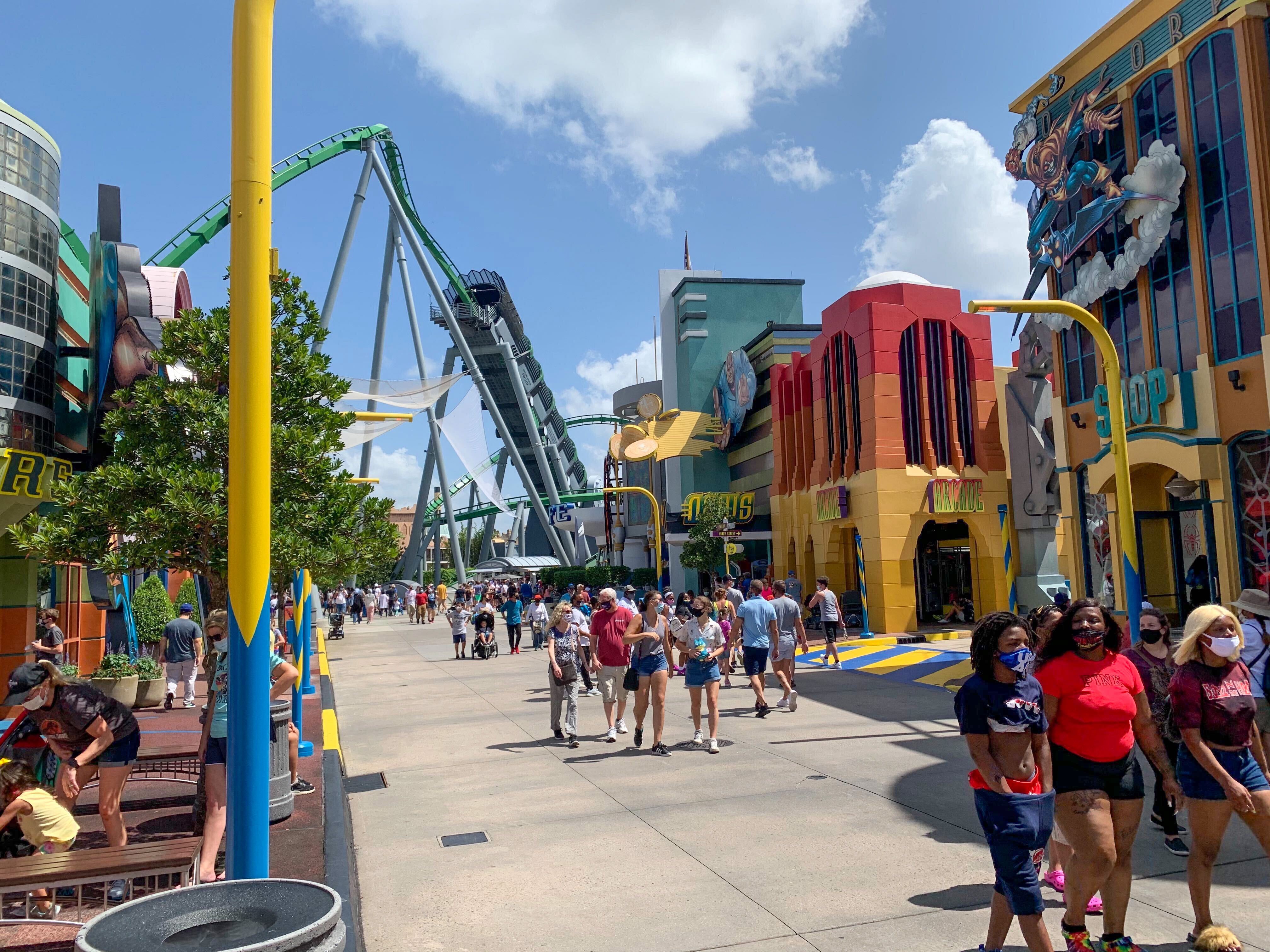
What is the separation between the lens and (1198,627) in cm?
483

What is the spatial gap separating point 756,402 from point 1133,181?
1047 inches

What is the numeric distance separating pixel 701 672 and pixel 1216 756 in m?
6.02

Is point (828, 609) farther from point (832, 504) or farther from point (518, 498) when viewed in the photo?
point (518, 498)

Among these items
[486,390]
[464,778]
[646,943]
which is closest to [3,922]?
[646,943]

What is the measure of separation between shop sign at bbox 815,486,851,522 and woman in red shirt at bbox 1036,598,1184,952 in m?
23.1

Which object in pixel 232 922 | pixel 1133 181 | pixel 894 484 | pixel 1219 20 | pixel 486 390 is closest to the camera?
pixel 232 922

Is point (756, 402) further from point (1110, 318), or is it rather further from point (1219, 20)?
point (1219, 20)

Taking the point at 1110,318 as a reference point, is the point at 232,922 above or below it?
below

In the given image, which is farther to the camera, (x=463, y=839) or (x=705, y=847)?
(x=463, y=839)

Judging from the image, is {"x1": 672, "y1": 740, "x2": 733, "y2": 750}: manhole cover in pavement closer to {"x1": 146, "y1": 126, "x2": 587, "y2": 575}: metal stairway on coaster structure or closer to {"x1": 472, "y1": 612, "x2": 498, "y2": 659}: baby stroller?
{"x1": 472, "y1": 612, "x2": 498, "y2": 659}: baby stroller

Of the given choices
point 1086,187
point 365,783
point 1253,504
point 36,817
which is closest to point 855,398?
point 1086,187

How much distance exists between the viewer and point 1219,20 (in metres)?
15.5

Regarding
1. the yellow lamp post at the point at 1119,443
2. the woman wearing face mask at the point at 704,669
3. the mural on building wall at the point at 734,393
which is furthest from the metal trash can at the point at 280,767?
the mural on building wall at the point at 734,393

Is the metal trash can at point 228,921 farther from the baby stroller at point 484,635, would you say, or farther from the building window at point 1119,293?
the baby stroller at point 484,635
